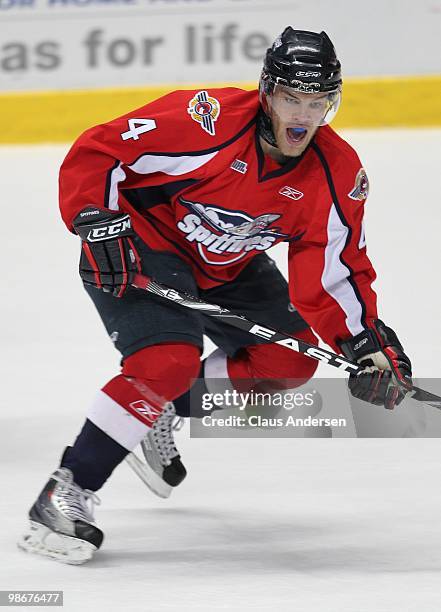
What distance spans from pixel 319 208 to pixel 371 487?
0.70 m

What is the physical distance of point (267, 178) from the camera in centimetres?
273

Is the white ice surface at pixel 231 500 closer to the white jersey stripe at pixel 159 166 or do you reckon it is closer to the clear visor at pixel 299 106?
the white jersey stripe at pixel 159 166

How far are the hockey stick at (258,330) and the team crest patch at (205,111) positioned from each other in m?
0.35

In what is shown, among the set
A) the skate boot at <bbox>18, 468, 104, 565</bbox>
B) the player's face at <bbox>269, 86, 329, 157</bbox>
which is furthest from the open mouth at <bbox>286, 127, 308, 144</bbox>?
the skate boot at <bbox>18, 468, 104, 565</bbox>

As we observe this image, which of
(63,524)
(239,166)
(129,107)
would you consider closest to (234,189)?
(239,166)

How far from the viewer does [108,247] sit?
2623 millimetres

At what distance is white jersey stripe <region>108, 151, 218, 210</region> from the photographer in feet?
8.88

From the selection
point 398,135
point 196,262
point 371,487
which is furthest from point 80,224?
point 398,135

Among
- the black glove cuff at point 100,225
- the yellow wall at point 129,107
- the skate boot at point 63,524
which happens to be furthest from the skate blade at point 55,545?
the yellow wall at point 129,107

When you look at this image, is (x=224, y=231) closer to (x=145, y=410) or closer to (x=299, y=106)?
(x=299, y=106)

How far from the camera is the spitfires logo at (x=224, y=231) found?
2.80 metres

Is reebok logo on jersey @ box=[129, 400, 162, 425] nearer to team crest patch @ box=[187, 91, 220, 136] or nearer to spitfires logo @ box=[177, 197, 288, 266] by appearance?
spitfires logo @ box=[177, 197, 288, 266]

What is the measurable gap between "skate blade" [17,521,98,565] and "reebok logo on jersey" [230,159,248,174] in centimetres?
86

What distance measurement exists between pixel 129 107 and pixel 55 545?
14.3 ft
